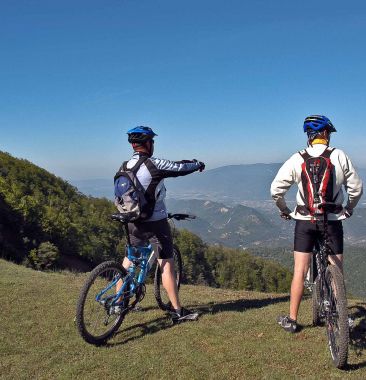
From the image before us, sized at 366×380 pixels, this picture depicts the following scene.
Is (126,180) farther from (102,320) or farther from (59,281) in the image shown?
(59,281)

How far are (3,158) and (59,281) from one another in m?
47.5

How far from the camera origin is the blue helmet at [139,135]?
20.7ft

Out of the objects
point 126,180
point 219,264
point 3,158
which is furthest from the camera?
point 219,264

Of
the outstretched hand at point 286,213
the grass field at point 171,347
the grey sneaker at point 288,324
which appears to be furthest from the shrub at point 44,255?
the outstretched hand at point 286,213

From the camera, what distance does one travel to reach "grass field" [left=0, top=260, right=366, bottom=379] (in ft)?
16.7

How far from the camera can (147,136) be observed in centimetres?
633

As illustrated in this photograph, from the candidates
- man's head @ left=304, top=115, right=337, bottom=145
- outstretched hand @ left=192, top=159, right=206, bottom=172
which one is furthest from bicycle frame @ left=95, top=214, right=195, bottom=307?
man's head @ left=304, top=115, right=337, bottom=145

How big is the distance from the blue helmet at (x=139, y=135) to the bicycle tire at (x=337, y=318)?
10.4 feet

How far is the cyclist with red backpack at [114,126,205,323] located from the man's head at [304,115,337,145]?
5.66ft

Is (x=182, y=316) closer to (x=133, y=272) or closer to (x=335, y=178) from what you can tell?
(x=133, y=272)

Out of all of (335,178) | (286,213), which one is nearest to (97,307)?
(286,213)

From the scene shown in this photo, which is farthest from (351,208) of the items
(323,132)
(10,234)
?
(10,234)

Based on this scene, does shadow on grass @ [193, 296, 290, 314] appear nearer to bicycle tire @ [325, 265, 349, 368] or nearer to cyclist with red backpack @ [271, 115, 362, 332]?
cyclist with red backpack @ [271, 115, 362, 332]

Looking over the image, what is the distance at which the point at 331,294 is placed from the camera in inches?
207
